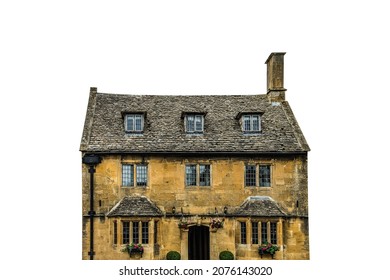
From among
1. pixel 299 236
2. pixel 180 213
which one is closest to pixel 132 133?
pixel 180 213

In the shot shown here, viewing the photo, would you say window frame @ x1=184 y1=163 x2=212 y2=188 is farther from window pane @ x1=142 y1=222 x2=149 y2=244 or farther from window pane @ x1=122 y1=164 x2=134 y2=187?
window pane @ x1=142 y1=222 x2=149 y2=244

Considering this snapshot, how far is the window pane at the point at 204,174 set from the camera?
3581 centimetres

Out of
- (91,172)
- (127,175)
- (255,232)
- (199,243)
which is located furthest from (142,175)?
(255,232)

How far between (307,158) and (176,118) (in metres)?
8.13

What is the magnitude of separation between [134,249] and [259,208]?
717 centimetres

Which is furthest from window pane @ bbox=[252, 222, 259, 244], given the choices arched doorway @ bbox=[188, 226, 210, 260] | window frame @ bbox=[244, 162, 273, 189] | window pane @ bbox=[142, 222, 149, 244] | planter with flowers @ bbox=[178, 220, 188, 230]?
window pane @ bbox=[142, 222, 149, 244]

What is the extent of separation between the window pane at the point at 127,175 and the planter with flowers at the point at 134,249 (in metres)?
3.34

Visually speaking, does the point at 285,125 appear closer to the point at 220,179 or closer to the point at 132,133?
the point at 220,179

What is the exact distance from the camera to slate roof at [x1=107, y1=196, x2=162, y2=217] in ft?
113

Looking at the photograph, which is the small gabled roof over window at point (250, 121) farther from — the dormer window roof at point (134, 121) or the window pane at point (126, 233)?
the window pane at point (126, 233)

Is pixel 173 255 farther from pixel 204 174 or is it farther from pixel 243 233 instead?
pixel 204 174

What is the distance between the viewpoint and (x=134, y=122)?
3709 centimetres

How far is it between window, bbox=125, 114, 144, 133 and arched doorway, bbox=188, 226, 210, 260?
6.57 m

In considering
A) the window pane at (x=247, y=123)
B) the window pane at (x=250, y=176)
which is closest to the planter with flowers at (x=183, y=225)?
the window pane at (x=250, y=176)
